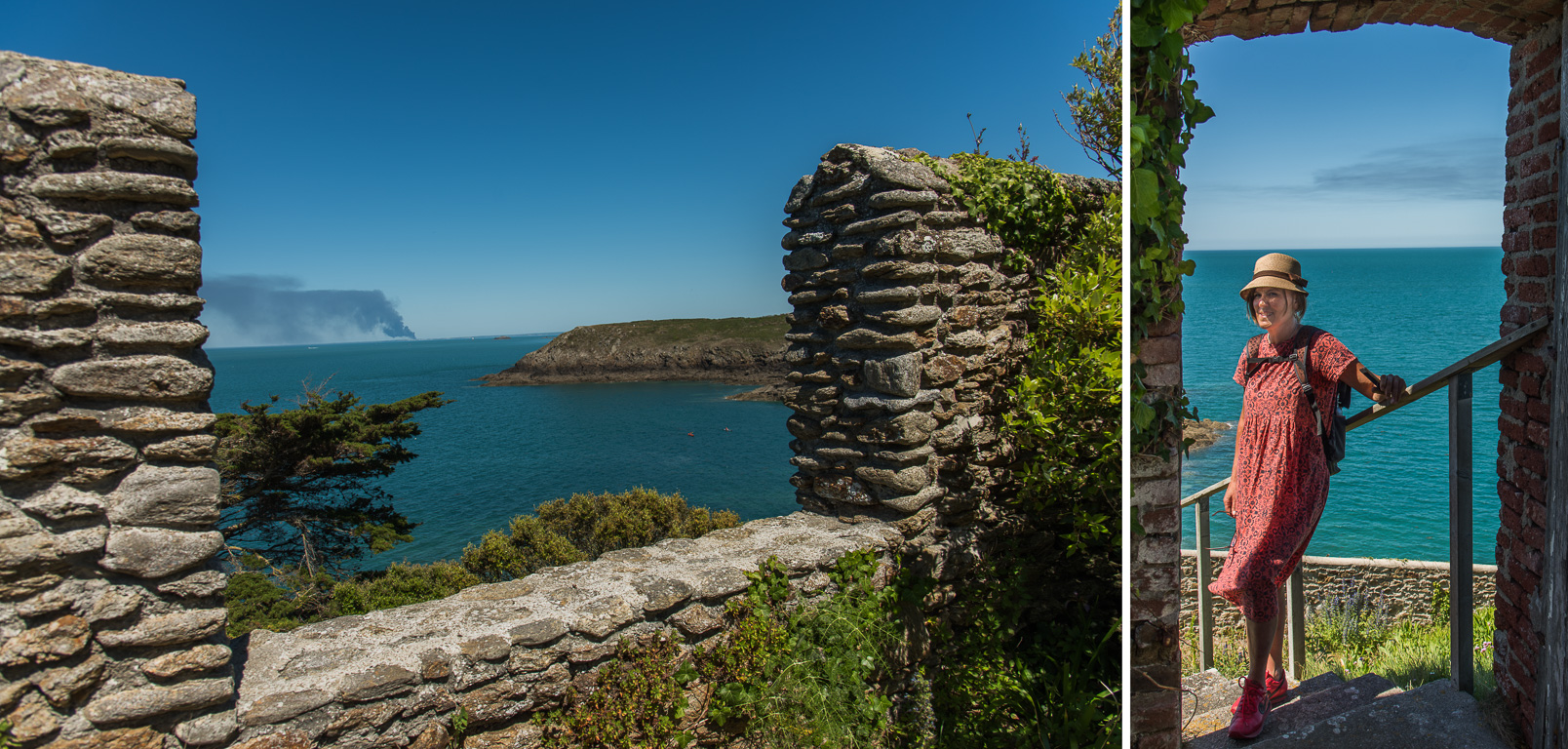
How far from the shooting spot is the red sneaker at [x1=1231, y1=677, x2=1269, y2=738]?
106 inches

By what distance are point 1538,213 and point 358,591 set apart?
11888 millimetres

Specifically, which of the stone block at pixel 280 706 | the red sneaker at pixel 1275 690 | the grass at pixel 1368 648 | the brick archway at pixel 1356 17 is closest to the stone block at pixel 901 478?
the red sneaker at pixel 1275 690

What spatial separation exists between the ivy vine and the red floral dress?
491mm

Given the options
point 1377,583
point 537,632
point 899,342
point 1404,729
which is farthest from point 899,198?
point 1377,583

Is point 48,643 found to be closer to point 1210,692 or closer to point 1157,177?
point 1157,177

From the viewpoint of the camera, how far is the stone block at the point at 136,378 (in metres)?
2.04

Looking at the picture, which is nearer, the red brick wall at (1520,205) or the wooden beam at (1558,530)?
the wooden beam at (1558,530)

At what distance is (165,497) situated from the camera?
85.8 inches

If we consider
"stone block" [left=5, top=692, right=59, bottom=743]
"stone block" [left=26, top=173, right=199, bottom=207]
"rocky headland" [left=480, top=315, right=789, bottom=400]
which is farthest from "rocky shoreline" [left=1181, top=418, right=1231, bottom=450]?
"rocky headland" [left=480, top=315, right=789, bottom=400]

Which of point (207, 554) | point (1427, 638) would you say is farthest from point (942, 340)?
point (1427, 638)

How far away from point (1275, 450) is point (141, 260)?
3776 millimetres

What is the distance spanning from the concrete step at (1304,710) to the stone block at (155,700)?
11.3 feet

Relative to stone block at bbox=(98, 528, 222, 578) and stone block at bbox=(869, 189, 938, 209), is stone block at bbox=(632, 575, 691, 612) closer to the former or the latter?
stone block at bbox=(98, 528, 222, 578)

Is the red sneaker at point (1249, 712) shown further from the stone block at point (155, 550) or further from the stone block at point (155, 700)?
the stone block at point (155, 550)
